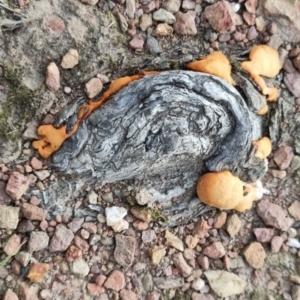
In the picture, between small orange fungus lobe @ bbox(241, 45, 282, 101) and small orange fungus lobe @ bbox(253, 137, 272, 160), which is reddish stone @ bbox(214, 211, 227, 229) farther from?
small orange fungus lobe @ bbox(241, 45, 282, 101)

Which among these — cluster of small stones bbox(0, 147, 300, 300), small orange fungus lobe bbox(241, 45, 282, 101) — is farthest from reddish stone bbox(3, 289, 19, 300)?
small orange fungus lobe bbox(241, 45, 282, 101)

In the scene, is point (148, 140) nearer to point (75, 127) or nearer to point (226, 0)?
point (75, 127)

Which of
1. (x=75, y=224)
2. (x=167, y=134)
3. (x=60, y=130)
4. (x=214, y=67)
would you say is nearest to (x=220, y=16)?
(x=214, y=67)

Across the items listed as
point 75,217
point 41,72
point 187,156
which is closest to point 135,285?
point 75,217

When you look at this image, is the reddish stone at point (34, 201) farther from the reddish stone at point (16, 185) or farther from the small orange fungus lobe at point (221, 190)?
the small orange fungus lobe at point (221, 190)

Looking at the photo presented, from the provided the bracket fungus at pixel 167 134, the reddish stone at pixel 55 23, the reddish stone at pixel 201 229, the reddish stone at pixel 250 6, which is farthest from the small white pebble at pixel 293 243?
the reddish stone at pixel 55 23

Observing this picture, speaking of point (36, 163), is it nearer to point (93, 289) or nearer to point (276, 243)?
point (93, 289)
